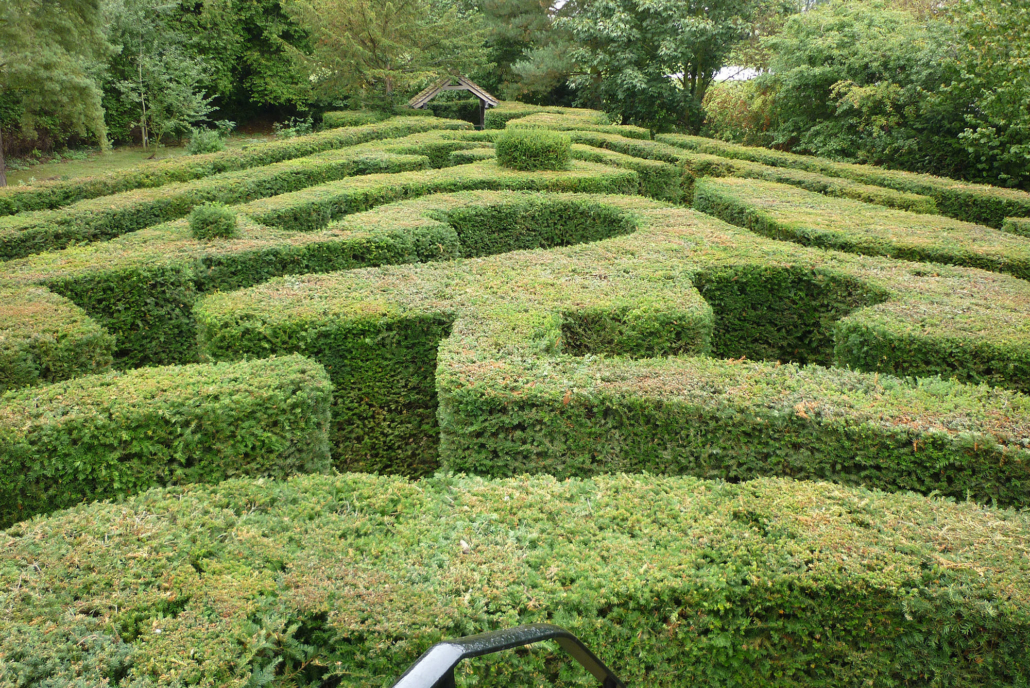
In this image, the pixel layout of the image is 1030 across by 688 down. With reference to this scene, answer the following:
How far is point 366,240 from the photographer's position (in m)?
8.48

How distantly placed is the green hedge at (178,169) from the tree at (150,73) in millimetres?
10523

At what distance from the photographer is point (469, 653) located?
1.32 meters

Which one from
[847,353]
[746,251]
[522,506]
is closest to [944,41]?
[746,251]

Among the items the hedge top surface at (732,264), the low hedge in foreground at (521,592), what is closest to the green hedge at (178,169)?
the hedge top surface at (732,264)

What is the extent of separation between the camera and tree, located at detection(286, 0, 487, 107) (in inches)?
931

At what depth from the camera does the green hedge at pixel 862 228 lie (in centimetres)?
821

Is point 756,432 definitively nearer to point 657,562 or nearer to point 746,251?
point 657,562

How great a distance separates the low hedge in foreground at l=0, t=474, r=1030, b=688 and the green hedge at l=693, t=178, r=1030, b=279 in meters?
5.96

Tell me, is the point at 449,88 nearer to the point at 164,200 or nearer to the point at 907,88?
the point at 907,88

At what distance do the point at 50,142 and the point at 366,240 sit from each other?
2311 centimetres

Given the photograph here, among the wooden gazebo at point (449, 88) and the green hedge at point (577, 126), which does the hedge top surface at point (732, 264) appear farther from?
the wooden gazebo at point (449, 88)

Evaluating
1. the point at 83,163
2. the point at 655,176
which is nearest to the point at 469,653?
the point at 655,176

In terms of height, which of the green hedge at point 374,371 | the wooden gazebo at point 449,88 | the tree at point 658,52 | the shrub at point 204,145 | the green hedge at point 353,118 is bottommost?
the green hedge at point 374,371

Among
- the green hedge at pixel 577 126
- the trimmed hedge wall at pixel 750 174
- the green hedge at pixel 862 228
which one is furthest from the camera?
the green hedge at pixel 577 126
